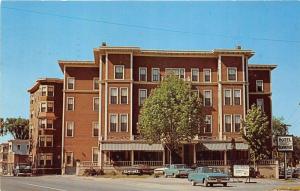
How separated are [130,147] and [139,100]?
23.7 feet

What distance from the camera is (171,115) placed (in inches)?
2388

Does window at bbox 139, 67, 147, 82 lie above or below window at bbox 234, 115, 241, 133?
above

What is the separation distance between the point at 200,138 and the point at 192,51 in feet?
38.6

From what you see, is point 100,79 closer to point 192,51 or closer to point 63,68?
point 63,68

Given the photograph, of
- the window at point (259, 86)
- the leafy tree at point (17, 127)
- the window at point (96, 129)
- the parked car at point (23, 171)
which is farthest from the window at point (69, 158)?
the leafy tree at point (17, 127)

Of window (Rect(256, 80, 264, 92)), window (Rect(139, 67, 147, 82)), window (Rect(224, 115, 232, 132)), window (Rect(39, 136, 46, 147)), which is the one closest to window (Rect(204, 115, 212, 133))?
window (Rect(224, 115, 232, 132))

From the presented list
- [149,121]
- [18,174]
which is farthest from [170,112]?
[18,174]

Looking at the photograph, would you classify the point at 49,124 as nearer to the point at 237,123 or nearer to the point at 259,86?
the point at 237,123

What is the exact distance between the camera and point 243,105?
6819cm

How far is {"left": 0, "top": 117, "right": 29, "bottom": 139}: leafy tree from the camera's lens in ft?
395

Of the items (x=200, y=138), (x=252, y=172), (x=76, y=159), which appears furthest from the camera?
(x=76, y=159)

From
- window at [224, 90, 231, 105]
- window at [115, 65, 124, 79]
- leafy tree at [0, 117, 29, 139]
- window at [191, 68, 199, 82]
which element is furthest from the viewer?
leafy tree at [0, 117, 29, 139]

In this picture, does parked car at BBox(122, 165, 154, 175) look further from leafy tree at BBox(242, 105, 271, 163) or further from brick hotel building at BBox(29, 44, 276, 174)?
leafy tree at BBox(242, 105, 271, 163)

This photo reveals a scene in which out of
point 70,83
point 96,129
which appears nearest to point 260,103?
point 96,129
